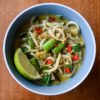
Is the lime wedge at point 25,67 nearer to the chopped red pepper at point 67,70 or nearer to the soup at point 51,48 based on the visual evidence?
the soup at point 51,48

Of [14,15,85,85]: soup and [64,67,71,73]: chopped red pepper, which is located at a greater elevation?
[14,15,85,85]: soup

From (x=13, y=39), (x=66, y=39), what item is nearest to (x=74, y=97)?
(x=66, y=39)

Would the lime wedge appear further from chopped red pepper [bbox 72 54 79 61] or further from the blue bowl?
chopped red pepper [bbox 72 54 79 61]

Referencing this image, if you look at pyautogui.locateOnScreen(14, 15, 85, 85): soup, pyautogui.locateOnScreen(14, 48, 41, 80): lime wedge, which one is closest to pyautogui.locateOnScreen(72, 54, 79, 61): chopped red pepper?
pyautogui.locateOnScreen(14, 15, 85, 85): soup

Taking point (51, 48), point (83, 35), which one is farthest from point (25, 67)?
point (83, 35)

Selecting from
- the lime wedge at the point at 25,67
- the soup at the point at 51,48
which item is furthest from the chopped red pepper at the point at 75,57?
the lime wedge at the point at 25,67

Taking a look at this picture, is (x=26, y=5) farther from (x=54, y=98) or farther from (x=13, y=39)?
(x=54, y=98)

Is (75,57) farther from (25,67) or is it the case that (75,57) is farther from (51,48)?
(25,67)
